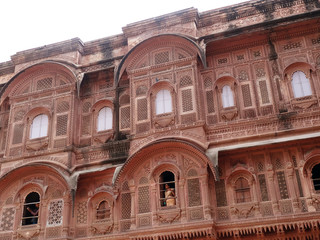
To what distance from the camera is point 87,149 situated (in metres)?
13.8

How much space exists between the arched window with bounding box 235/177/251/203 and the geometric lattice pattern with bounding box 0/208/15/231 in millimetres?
7319

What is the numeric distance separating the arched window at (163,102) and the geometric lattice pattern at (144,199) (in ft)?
8.50

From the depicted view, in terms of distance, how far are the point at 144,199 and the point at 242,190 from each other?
2.91 m

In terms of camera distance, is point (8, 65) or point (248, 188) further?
point (8, 65)

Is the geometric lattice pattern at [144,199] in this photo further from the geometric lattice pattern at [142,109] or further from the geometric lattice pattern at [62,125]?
the geometric lattice pattern at [62,125]

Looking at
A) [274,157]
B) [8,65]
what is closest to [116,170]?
[274,157]

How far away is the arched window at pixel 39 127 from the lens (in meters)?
14.7

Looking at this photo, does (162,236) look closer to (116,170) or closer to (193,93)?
(116,170)

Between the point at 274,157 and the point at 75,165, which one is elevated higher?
the point at 75,165

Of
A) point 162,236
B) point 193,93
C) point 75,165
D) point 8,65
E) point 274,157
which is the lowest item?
point 162,236

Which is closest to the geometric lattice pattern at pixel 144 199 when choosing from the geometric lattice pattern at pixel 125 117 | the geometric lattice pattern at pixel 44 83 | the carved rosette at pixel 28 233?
the geometric lattice pattern at pixel 125 117

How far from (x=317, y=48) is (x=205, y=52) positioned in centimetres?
353

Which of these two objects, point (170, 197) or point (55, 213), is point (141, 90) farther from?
point (55, 213)

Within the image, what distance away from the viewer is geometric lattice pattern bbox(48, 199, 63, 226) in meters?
13.1
